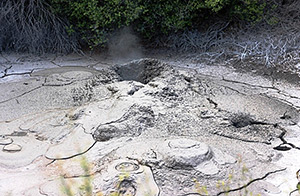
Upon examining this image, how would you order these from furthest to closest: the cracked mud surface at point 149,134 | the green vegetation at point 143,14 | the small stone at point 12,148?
the green vegetation at point 143,14
the small stone at point 12,148
the cracked mud surface at point 149,134

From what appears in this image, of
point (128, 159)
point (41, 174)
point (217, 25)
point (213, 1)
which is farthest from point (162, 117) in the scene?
point (217, 25)

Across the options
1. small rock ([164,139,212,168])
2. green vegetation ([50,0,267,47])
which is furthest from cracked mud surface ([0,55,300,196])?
green vegetation ([50,0,267,47])

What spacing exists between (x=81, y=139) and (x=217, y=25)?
3226mm

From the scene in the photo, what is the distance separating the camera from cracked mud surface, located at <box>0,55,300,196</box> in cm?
204

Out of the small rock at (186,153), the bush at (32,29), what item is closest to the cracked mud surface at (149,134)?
the small rock at (186,153)

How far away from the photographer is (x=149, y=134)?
98.9 inches

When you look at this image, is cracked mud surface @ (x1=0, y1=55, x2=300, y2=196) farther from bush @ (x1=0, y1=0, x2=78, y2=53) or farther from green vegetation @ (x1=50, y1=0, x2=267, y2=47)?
bush @ (x1=0, y1=0, x2=78, y2=53)

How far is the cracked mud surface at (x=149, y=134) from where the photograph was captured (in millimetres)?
2039

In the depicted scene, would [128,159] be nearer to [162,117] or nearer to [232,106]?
[162,117]

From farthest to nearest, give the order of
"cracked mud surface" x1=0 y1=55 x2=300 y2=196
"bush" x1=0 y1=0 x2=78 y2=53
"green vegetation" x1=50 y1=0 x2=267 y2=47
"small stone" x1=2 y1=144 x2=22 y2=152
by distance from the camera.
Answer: "bush" x1=0 y1=0 x2=78 y2=53, "green vegetation" x1=50 y1=0 x2=267 y2=47, "small stone" x1=2 y1=144 x2=22 y2=152, "cracked mud surface" x1=0 y1=55 x2=300 y2=196

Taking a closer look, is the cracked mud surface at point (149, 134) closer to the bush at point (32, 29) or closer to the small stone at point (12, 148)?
the small stone at point (12, 148)

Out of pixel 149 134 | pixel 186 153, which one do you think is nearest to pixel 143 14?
pixel 149 134

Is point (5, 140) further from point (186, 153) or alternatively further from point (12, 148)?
point (186, 153)

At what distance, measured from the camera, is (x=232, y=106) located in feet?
9.66
